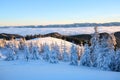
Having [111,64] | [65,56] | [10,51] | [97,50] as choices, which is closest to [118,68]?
[111,64]

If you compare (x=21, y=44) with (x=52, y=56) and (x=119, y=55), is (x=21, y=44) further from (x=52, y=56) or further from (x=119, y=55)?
(x=119, y=55)

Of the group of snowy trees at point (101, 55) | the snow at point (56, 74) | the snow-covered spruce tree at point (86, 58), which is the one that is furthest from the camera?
the snow-covered spruce tree at point (86, 58)

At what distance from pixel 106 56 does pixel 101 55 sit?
1.24 m

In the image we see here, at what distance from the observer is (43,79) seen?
106 feet

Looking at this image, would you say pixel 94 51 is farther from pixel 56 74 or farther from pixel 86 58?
pixel 56 74

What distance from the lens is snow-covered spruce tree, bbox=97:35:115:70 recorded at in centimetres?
6328

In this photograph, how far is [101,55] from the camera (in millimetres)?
64188

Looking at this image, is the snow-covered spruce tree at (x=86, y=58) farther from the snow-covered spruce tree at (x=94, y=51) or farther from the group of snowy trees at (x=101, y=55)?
the snow-covered spruce tree at (x=94, y=51)

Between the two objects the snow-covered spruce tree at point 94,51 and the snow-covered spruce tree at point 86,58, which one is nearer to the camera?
the snow-covered spruce tree at point 94,51

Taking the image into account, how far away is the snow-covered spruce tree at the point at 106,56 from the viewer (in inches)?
2491

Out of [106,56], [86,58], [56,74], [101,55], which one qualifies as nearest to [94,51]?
[101,55]

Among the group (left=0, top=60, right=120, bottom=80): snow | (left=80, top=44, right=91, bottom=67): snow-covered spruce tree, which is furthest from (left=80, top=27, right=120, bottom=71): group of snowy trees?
(left=0, top=60, right=120, bottom=80): snow

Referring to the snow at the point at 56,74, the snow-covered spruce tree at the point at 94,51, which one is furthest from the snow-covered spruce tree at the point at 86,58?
the snow at the point at 56,74

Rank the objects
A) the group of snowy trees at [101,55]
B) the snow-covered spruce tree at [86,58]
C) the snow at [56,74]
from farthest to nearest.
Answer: the snow-covered spruce tree at [86,58], the group of snowy trees at [101,55], the snow at [56,74]
